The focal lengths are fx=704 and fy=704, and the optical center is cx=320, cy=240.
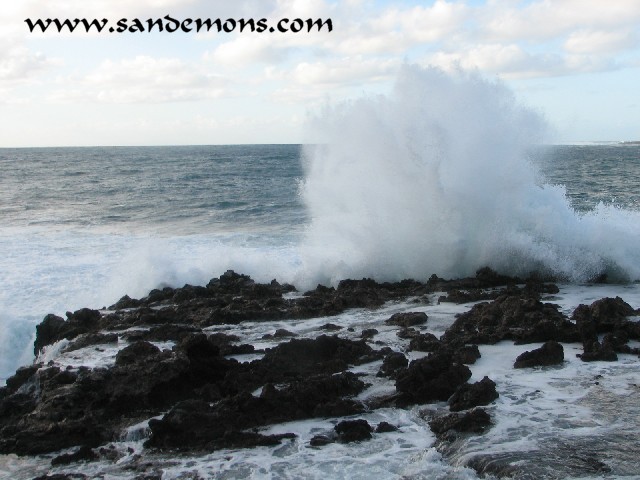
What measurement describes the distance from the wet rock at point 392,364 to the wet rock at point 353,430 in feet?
5.50

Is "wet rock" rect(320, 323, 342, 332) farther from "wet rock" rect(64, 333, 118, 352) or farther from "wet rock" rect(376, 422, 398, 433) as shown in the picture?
"wet rock" rect(376, 422, 398, 433)

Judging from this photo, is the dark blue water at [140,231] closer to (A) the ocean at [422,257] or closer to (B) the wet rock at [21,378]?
(A) the ocean at [422,257]

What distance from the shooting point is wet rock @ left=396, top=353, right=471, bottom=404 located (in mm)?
8211

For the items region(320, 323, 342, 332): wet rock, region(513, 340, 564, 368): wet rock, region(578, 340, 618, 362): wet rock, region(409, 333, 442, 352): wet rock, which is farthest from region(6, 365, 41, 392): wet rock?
region(578, 340, 618, 362): wet rock

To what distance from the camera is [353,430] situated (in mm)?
7281

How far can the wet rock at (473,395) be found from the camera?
7883mm

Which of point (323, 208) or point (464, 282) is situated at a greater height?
point (323, 208)

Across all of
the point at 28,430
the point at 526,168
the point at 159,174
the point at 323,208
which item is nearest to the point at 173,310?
the point at 28,430

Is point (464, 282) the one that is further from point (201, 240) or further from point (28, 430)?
point (201, 240)

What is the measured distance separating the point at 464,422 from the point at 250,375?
2.87 metres

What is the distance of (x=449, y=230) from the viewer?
54.0 feet

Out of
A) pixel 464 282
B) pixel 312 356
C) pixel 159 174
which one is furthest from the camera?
pixel 159 174

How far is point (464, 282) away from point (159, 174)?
4687 centimetres

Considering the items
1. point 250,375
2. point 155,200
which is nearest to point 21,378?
point 250,375
